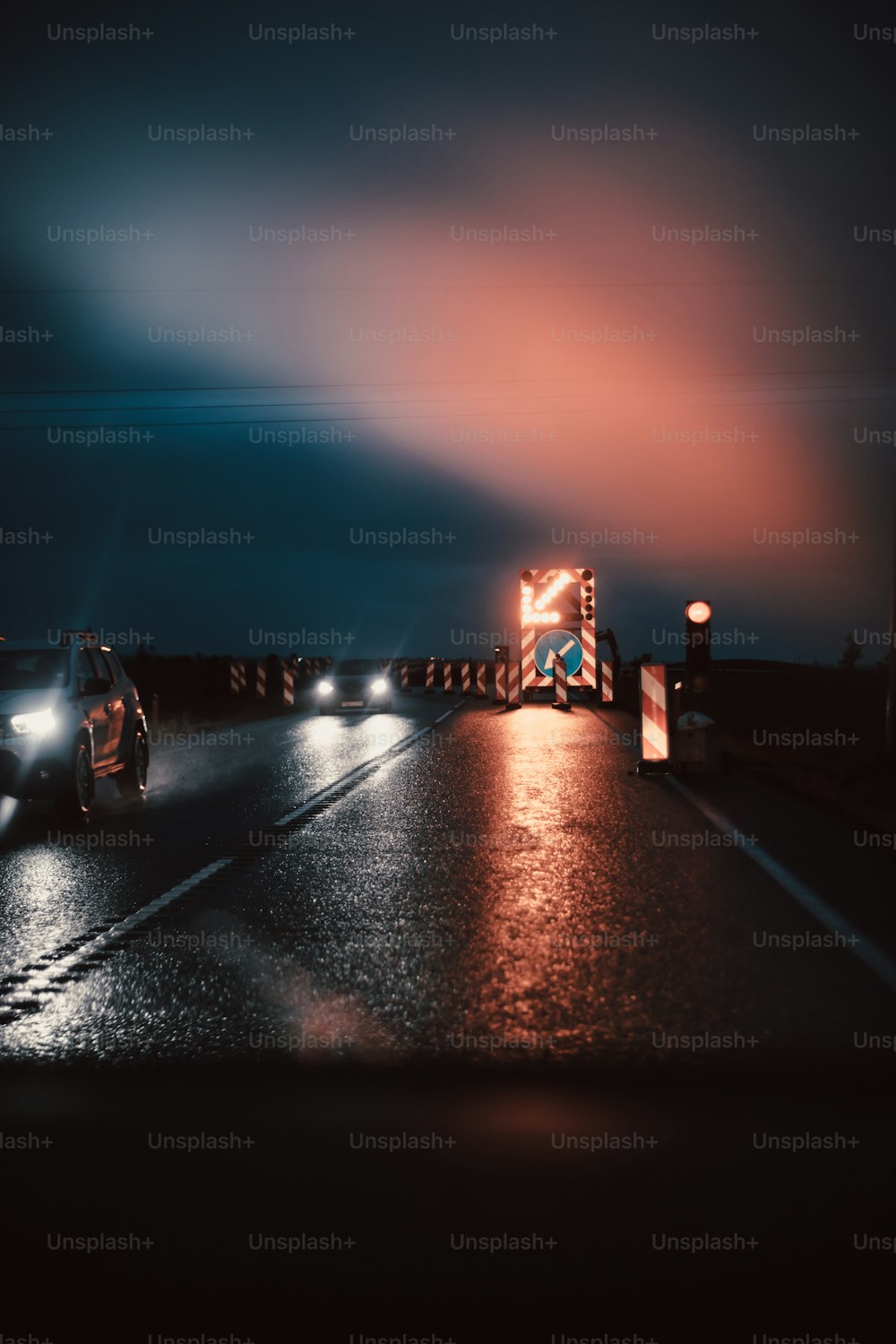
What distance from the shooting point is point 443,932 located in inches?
302

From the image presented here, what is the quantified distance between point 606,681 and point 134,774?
2332 centimetres

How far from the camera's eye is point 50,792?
12805mm

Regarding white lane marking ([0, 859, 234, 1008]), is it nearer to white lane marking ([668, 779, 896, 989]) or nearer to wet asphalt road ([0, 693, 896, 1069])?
wet asphalt road ([0, 693, 896, 1069])

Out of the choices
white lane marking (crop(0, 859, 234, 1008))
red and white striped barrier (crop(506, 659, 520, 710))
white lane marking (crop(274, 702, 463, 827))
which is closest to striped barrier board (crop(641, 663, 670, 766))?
white lane marking (crop(274, 702, 463, 827))

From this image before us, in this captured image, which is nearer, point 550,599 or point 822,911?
point 822,911

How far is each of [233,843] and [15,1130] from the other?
6.86 metres


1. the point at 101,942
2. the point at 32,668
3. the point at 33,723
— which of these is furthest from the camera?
the point at 32,668

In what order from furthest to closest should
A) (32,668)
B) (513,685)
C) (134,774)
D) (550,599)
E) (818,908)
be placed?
(513,685), (550,599), (134,774), (32,668), (818,908)

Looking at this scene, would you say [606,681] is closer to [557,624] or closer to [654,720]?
[557,624]

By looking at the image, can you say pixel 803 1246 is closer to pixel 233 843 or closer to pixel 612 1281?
pixel 612 1281

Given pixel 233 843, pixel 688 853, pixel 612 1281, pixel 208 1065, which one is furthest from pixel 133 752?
pixel 612 1281

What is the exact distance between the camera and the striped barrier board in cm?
1736

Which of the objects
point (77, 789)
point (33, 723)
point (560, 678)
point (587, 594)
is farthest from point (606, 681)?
point (33, 723)

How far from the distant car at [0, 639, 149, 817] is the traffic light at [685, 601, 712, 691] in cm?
696
